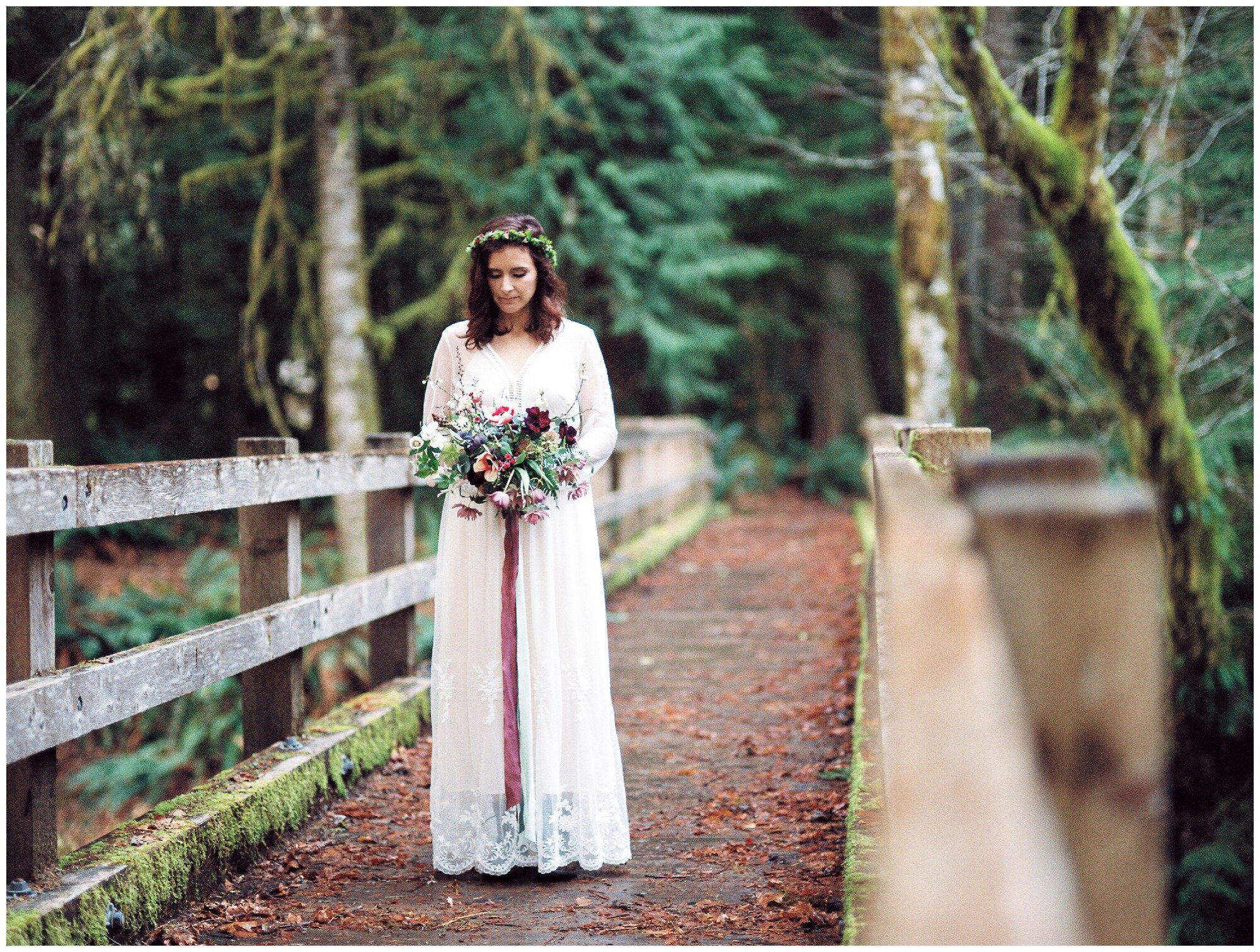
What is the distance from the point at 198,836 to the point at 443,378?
1843 mm

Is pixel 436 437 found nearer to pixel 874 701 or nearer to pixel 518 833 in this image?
pixel 518 833

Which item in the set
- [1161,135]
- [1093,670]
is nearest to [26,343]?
[1161,135]

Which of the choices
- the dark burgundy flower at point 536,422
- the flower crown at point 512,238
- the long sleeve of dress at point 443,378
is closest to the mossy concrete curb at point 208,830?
the long sleeve of dress at point 443,378

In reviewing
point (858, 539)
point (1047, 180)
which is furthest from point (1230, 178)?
point (858, 539)

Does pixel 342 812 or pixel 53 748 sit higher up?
pixel 53 748

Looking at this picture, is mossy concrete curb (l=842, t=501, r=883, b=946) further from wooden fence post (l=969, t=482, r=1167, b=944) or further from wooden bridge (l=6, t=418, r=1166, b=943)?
wooden fence post (l=969, t=482, r=1167, b=944)

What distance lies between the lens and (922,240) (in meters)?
13.0

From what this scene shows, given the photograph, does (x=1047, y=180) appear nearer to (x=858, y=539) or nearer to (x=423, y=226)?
(x=858, y=539)

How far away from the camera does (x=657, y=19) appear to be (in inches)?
621

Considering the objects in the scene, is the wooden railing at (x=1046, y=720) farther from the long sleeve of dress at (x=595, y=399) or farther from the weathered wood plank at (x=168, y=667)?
the long sleeve of dress at (x=595, y=399)

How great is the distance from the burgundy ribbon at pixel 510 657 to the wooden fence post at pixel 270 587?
984 millimetres

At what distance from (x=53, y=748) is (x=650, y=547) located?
9399 mm

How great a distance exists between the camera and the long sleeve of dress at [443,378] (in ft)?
15.5

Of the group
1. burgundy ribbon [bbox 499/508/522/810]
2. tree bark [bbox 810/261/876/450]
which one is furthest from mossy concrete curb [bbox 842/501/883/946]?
tree bark [bbox 810/261/876/450]
